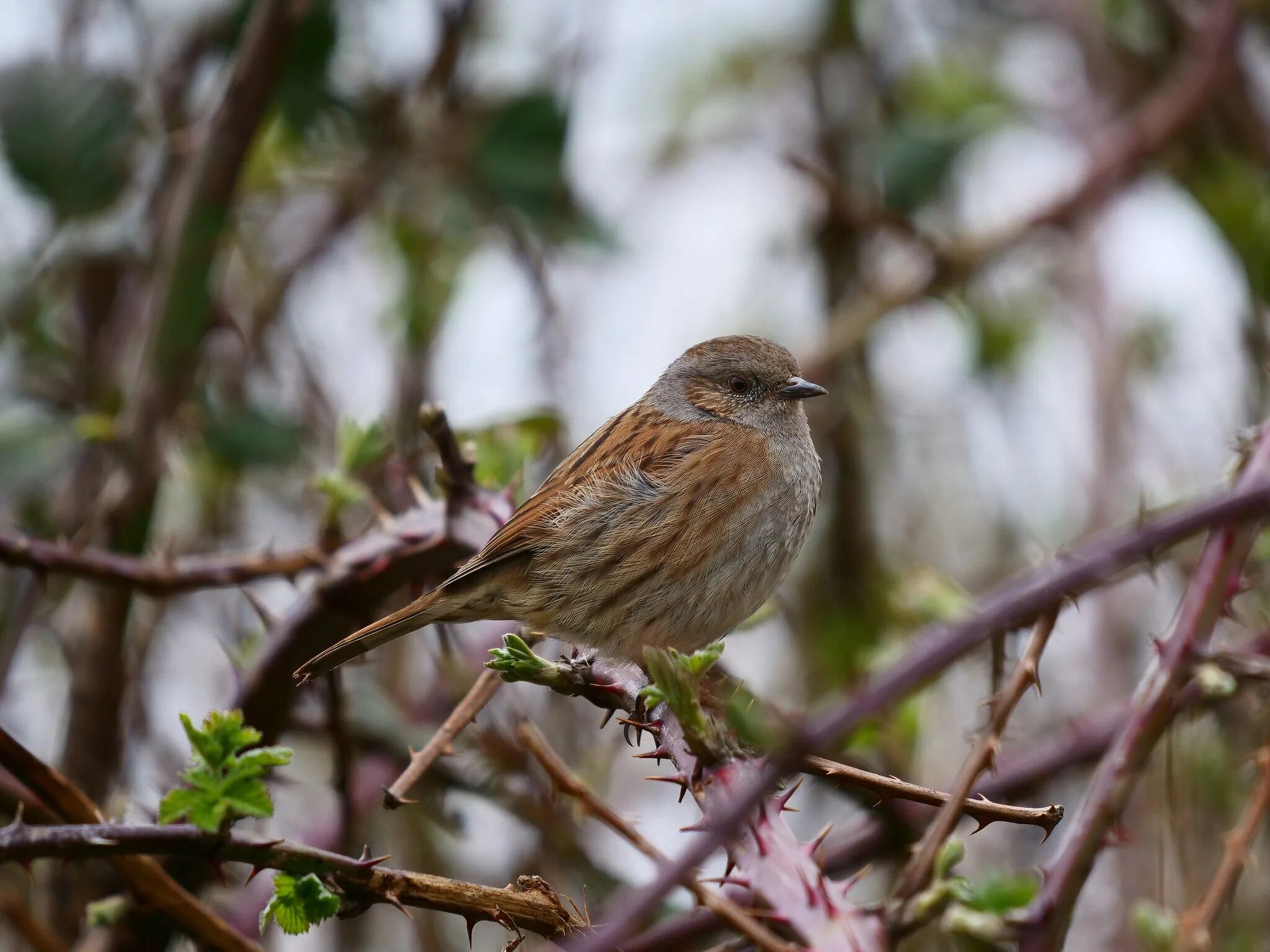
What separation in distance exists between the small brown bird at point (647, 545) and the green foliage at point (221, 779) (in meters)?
1.36

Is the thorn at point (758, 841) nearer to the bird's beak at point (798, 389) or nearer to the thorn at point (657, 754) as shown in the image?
the thorn at point (657, 754)

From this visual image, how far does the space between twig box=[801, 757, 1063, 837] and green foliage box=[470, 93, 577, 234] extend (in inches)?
101

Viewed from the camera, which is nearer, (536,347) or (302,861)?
(302,861)

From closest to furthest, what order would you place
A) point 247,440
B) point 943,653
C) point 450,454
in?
point 943,653, point 450,454, point 247,440

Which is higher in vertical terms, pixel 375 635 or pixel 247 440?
pixel 247 440

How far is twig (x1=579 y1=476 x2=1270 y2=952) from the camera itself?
101 centimetres

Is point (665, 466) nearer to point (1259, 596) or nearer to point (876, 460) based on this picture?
point (1259, 596)

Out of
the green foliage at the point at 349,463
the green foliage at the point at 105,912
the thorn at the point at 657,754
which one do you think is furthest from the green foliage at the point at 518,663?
the green foliage at the point at 349,463

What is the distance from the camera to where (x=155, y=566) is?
A: 2.66 metres

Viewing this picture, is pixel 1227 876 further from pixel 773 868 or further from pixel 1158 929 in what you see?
pixel 773 868

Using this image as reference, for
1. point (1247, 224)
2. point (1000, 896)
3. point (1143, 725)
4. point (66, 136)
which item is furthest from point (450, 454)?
point (1247, 224)

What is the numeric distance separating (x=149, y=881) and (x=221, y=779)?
1.47 feet

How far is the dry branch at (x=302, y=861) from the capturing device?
163cm

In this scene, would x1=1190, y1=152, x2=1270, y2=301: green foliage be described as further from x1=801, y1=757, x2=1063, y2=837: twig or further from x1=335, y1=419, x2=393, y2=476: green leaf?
x1=801, y1=757, x2=1063, y2=837: twig
